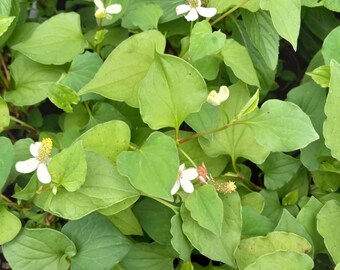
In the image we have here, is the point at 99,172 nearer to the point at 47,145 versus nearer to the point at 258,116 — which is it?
the point at 47,145

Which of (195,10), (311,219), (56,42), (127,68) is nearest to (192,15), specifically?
(195,10)

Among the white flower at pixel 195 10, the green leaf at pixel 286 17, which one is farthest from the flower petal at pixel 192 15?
the green leaf at pixel 286 17

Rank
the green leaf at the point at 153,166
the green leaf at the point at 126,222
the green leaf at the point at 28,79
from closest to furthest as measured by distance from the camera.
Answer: the green leaf at the point at 153,166, the green leaf at the point at 126,222, the green leaf at the point at 28,79

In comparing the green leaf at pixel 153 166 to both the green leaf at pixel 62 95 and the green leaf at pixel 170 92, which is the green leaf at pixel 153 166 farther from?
the green leaf at pixel 62 95

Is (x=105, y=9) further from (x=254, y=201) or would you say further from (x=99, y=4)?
(x=254, y=201)

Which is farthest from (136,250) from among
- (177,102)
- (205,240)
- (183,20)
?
(183,20)

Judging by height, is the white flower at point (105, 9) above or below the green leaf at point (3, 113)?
above

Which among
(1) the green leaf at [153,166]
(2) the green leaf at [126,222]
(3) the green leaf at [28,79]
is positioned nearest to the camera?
(1) the green leaf at [153,166]
